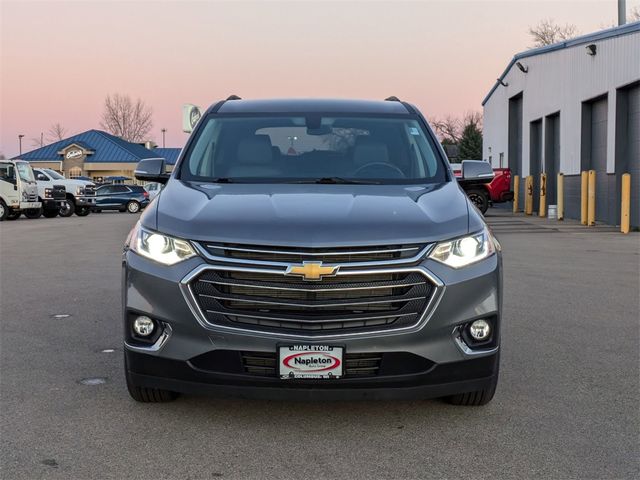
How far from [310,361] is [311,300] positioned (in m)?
0.29

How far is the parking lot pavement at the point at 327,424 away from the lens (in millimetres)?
3586

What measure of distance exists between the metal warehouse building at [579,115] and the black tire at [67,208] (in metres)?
20.1

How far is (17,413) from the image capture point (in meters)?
4.41

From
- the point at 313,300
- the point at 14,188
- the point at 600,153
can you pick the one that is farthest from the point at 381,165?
the point at 14,188

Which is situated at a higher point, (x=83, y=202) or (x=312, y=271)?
(x=312, y=271)

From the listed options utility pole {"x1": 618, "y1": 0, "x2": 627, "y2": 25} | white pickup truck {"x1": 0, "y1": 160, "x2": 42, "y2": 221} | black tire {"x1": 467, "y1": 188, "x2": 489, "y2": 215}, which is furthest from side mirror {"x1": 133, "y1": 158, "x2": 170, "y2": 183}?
utility pole {"x1": 618, "y1": 0, "x2": 627, "y2": 25}

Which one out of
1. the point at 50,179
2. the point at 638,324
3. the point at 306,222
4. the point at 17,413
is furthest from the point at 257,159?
the point at 50,179

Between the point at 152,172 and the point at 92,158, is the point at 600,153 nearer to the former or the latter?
the point at 152,172

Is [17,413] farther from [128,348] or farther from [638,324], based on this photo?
[638,324]

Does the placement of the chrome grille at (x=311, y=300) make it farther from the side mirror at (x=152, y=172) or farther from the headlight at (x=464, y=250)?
the side mirror at (x=152, y=172)

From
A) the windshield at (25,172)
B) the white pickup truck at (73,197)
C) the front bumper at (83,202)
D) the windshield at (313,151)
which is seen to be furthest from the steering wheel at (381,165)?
the front bumper at (83,202)

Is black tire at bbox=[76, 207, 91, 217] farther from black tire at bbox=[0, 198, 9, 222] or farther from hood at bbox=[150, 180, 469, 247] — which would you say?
hood at bbox=[150, 180, 469, 247]

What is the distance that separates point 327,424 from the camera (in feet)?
13.8

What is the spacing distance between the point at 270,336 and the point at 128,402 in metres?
1.38
